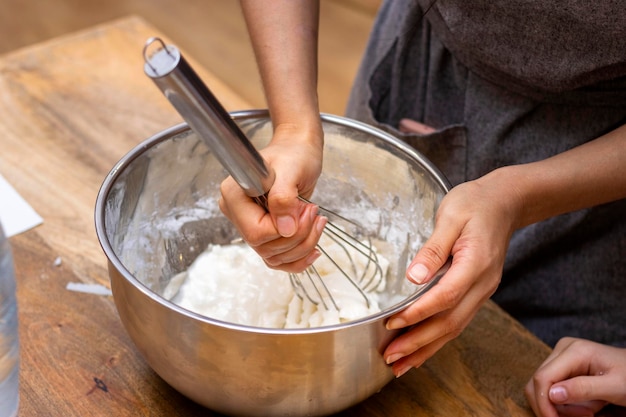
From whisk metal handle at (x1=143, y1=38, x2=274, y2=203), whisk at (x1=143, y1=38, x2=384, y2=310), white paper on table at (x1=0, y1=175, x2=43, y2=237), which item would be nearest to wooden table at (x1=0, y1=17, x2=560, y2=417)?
white paper on table at (x1=0, y1=175, x2=43, y2=237)

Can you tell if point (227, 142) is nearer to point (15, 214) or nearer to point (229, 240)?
point (229, 240)

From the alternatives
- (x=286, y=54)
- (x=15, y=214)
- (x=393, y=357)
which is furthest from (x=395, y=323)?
(x=15, y=214)

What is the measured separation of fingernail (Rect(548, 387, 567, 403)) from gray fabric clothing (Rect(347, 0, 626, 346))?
0.96 ft

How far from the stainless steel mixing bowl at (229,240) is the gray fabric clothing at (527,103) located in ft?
0.43

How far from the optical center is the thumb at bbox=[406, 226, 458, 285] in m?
0.63

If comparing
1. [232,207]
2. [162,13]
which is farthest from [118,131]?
[162,13]

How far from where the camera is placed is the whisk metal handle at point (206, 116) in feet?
1.56

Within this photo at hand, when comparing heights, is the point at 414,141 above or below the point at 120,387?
below

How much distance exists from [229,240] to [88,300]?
195 millimetres

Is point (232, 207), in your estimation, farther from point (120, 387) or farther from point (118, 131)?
point (118, 131)

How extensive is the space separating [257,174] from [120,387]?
10.5 inches

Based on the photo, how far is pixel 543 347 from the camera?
2.62 ft

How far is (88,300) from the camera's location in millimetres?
795

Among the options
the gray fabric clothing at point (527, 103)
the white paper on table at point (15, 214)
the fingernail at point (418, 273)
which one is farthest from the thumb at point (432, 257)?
the white paper on table at point (15, 214)
